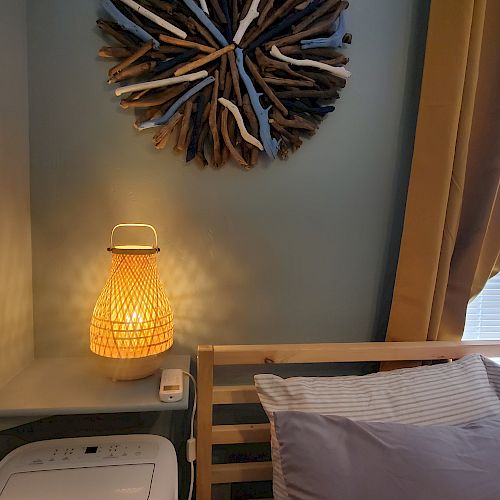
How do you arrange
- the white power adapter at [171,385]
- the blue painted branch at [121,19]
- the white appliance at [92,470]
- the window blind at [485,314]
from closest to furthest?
the white appliance at [92,470] < the white power adapter at [171,385] < the blue painted branch at [121,19] < the window blind at [485,314]

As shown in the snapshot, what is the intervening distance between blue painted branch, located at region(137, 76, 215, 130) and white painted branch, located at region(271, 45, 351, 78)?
7.6 inches

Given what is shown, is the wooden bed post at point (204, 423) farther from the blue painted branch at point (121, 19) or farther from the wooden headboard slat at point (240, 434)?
the blue painted branch at point (121, 19)

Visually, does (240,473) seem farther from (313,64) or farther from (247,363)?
(313,64)

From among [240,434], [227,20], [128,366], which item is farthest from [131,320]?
[227,20]

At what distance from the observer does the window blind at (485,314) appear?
1.58 metres

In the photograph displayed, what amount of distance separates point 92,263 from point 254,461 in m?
0.78

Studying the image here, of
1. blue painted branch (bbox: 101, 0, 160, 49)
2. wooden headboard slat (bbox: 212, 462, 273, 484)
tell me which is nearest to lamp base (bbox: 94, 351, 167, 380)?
wooden headboard slat (bbox: 212, 462, 273, 484)

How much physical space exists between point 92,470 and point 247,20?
1.19 meters

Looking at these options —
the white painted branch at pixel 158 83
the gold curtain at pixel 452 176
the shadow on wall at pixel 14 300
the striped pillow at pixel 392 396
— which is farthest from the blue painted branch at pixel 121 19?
the striped pillow at pixel 392 396

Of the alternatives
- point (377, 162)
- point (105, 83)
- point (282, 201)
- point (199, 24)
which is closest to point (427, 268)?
point (377, 162)

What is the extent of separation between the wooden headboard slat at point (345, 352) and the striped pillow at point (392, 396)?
0.08m

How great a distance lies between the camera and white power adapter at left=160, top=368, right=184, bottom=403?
103cm

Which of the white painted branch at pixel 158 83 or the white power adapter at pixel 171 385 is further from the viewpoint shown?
the white painted branch at pixel 158 83

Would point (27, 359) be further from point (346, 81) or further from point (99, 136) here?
point (346, 81)
